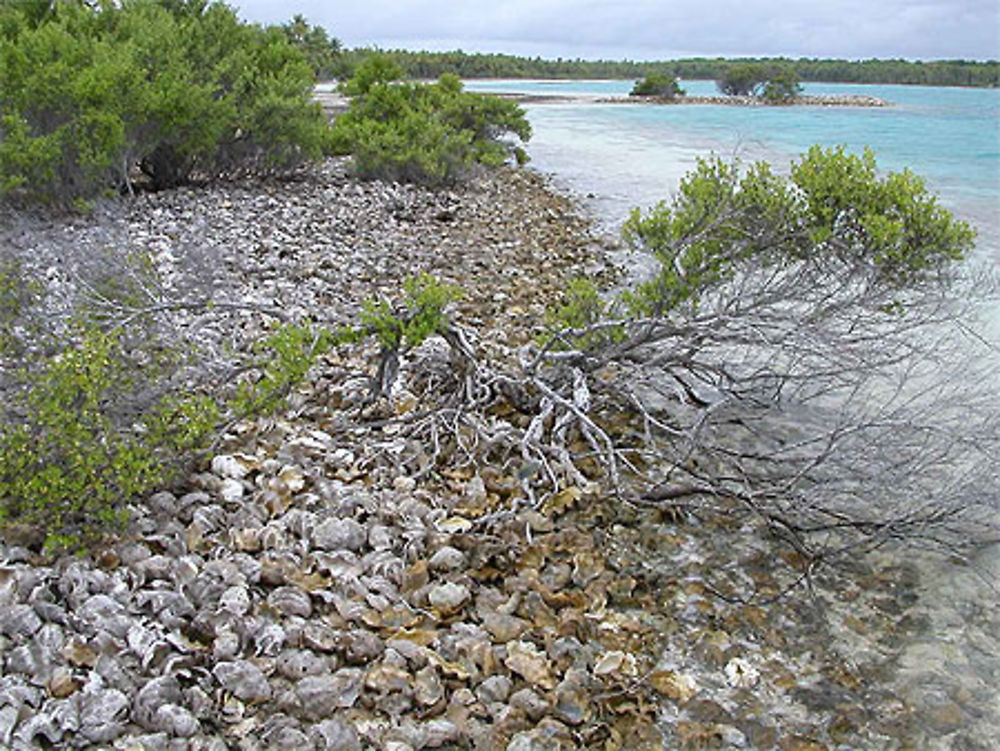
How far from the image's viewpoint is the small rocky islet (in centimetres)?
272

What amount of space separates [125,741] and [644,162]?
77.3 feet

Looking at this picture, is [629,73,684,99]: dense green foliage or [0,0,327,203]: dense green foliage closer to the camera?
[0,0,327,203]: dense green foliage

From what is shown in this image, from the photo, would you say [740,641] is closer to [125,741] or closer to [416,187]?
[125,741]

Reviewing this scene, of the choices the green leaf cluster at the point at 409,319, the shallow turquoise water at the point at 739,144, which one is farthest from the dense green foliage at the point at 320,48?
the green leaf cluster at the point at 409,319

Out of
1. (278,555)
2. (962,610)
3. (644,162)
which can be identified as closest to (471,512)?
(278,555)

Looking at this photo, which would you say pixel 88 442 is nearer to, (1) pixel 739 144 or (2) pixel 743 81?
(1) pixel 739 144

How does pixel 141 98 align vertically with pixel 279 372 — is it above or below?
above

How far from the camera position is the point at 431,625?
3.29 metres

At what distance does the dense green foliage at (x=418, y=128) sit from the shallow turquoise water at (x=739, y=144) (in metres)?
2.03

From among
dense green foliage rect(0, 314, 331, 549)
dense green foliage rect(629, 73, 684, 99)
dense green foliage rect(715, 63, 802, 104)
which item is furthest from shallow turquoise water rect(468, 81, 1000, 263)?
dense green foliage rect(715, 63, 802, 104)

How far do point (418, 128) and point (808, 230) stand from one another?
389 inches

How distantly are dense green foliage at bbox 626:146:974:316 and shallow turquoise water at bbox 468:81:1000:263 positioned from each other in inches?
19.7

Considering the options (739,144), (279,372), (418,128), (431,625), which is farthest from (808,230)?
(418,128)

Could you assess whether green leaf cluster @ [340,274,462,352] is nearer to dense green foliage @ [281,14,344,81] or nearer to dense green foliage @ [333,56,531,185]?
dense green foliage @ [333,56,531,185]
